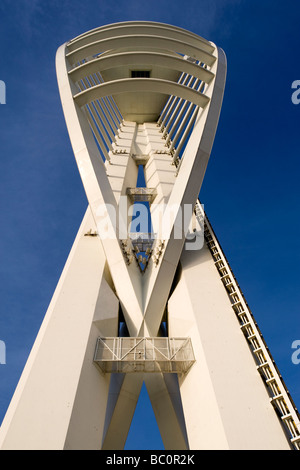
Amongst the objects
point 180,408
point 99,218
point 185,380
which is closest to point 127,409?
point 180,408

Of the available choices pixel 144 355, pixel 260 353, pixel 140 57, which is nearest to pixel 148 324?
pixel 144 355

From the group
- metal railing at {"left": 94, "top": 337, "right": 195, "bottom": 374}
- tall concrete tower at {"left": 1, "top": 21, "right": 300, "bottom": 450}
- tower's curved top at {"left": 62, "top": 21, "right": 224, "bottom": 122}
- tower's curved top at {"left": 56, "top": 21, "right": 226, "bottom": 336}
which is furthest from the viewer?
tower's curved top at {"left": 62, "top": 21, "right": 224, "bottom": 122}

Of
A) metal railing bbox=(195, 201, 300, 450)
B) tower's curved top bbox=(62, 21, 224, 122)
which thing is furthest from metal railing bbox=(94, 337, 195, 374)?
tower's curved top bbox=(62, 21, 224, 122)

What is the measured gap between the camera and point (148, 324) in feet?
31.4

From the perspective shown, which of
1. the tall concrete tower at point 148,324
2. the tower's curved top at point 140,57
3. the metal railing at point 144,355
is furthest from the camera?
the tower's curved top at point 140,57

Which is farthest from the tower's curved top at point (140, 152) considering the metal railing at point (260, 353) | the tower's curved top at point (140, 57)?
the metal railing at point (260, 353)

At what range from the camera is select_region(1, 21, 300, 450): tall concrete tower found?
267 inches

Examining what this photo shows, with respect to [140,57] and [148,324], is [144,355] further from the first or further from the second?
[140,57]

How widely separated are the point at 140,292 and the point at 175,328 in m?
1.56

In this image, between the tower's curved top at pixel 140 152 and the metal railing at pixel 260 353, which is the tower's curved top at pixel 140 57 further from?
the metal railing at pixel 260 353

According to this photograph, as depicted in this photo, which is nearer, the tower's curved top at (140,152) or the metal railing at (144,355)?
the metal railing at (144,355)

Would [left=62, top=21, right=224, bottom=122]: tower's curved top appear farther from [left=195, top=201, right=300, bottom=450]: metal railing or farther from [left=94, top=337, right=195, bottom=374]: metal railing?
[left=94, top=337, right=195, bottom=374]: metal railing

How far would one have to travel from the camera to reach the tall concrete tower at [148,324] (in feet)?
22.3

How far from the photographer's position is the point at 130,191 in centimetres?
1404
